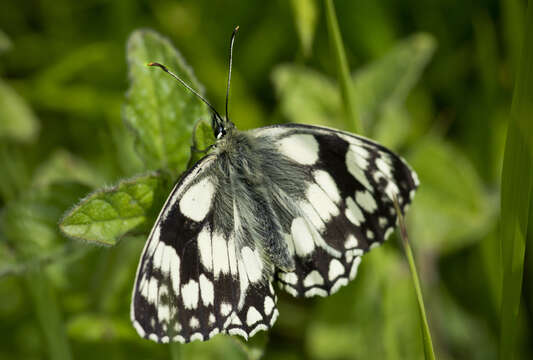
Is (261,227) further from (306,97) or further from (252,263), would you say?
(306,97)

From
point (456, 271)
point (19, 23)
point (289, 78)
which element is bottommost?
point (456, 271)

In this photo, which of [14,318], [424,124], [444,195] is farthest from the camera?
[424,124]

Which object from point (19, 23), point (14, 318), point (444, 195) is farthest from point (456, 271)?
point (19, 23)

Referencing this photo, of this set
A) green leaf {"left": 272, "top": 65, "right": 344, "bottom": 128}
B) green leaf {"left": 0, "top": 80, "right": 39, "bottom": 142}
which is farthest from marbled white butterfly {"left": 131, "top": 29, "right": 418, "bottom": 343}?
green leaf {"left": 0, "top": 80, "right": 39, "bottom": 142}

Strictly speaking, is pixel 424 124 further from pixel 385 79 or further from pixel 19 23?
pixel 19 23

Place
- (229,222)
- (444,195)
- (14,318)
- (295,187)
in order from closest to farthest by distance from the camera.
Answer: (229,222) < (295,187) < (14,318) < (444,195)

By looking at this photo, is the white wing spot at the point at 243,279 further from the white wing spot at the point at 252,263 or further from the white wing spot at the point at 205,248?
the white wing spot at the point at 205,248

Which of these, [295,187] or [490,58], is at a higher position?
[490,58]

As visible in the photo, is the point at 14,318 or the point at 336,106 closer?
the point at 14,318
